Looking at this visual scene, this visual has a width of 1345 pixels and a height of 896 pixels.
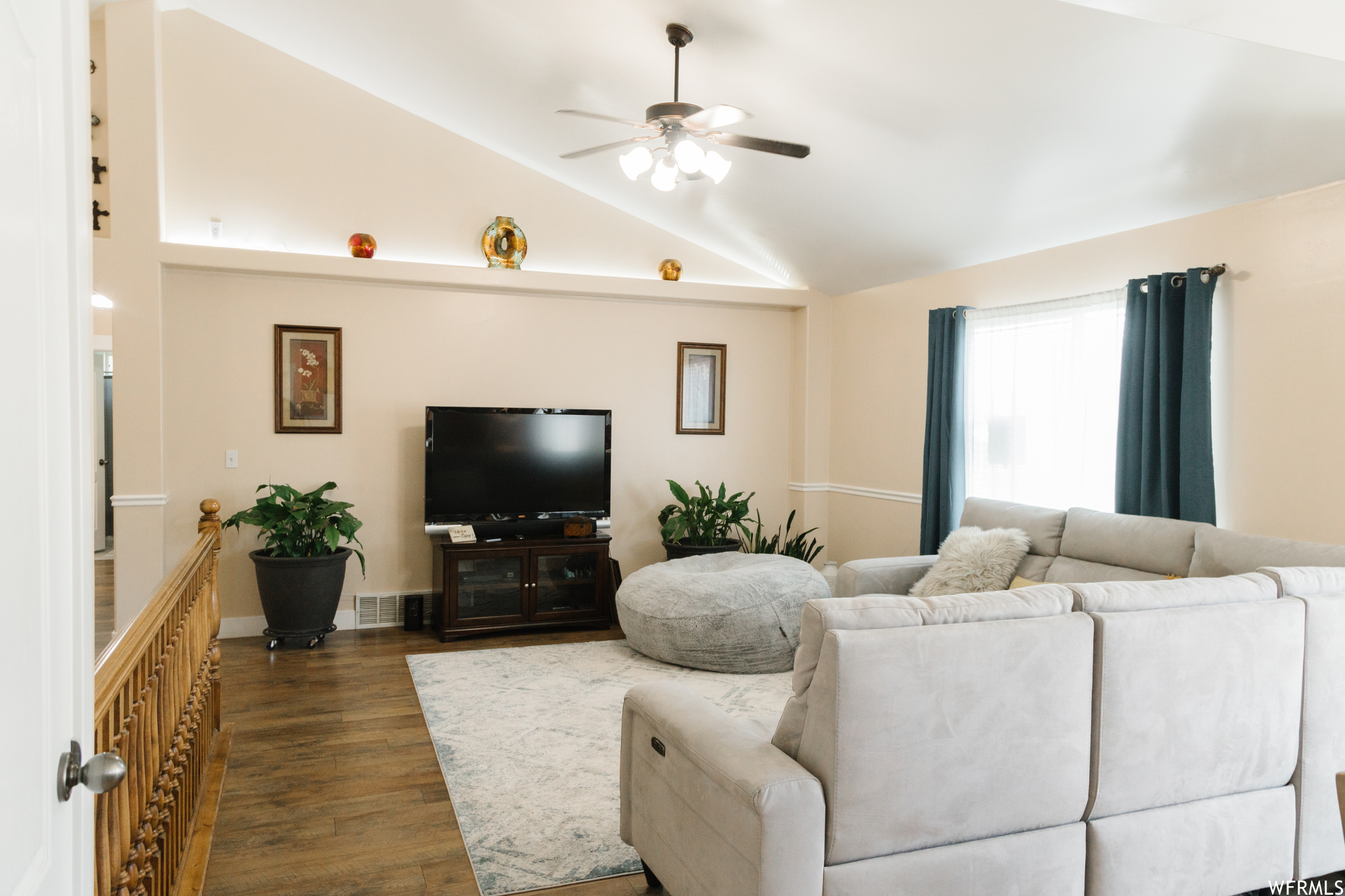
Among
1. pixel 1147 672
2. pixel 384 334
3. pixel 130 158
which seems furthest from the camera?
pixel 384 334

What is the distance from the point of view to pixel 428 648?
5.08m

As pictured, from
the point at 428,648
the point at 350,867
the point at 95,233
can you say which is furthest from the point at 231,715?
the point at 95,233

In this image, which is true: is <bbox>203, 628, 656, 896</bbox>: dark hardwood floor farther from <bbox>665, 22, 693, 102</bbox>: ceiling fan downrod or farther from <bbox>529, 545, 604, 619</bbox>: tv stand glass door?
<bbox>665, 22, 693, 102</bbox>: ceiling fan downrod

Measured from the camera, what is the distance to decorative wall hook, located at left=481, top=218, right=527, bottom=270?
5695 mm

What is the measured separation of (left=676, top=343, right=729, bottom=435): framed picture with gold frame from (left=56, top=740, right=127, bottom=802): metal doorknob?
17.6 feet

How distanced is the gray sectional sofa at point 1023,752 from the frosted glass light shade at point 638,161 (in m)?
2.07

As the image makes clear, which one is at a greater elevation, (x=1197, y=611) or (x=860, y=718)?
(x=1197, y=611)

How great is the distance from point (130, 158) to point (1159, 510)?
5773 mm

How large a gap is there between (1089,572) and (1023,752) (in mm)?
2185

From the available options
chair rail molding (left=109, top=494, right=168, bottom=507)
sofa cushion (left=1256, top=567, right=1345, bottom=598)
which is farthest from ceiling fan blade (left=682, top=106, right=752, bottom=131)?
chair rail molding (left=109, top=494, right=168, bottom=507)

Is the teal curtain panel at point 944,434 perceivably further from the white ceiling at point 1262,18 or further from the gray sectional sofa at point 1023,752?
the white ceiling at point 1262,18

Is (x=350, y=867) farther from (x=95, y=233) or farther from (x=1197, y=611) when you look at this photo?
(x=95, y=233)

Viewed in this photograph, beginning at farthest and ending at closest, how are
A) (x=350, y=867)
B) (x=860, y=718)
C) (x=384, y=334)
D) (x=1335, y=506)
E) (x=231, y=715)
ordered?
(x=384, y=334)
(x=231, y=715)
(x=1335, y=506)
(x=350, y=867)
(x=860, y=718)

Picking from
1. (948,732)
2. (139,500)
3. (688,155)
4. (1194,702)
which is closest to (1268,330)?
(1194,702)
